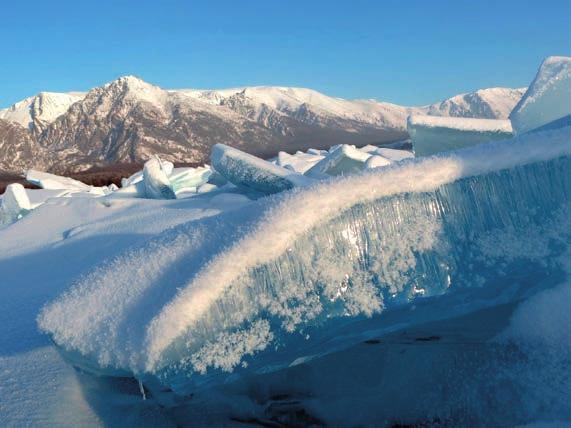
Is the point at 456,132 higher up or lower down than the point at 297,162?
lower down

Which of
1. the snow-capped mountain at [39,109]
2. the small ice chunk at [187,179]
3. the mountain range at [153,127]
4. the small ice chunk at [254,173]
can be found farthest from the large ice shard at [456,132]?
the snow-capped mountain at [39,109]

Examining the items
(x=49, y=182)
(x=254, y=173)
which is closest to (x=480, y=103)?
(x=49, y=182)

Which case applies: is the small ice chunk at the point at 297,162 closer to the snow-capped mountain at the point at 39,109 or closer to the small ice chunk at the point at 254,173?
the small ice chunk at the point at 254,173

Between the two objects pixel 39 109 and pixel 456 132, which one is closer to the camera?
pixel 456 132

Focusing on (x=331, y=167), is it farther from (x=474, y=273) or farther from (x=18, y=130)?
(x=18, y=130)

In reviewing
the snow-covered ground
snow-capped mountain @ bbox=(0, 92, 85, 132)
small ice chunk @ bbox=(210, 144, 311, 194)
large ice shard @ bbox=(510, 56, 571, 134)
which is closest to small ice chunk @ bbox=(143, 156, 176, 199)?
small ice chunk @ bbox=(210, 144, 311, 194)

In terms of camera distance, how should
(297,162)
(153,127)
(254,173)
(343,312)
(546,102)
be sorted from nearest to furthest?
(343,312), (546,102), (254,173), (297,162), (153,127)

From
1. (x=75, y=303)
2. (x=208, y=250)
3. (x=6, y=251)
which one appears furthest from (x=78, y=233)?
(x=208, y=250)

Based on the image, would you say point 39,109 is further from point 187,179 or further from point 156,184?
point 156,184
